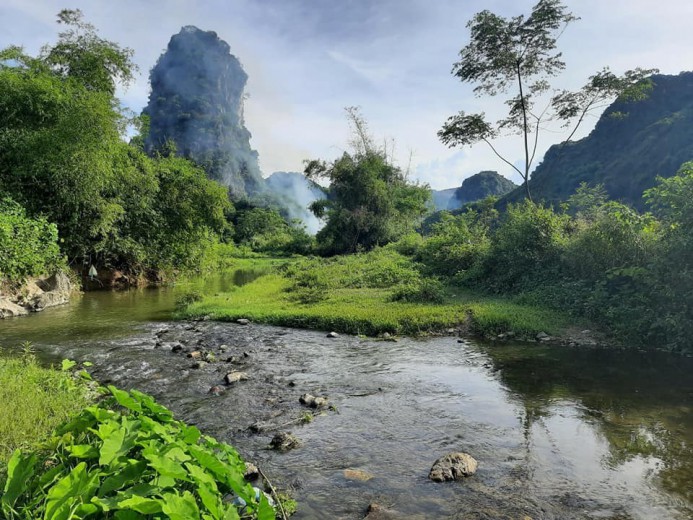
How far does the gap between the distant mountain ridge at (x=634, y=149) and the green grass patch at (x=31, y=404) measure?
173 ft

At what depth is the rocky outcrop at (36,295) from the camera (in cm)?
1628

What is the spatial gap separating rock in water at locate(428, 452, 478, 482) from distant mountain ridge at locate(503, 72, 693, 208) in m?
51.0

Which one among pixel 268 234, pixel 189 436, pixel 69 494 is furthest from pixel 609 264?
pixel 268 234

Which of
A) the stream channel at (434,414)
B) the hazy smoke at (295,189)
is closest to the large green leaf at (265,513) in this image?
the stream channel at (434,414)

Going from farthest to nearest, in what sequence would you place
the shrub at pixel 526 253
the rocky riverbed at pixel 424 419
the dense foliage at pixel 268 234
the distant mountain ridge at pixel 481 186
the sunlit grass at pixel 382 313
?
the distant mountain ridge at pixel 481 186, the dense foliage at pixel 268 234, the shrub at pixel 526 253, the sunlit grass at pixel 382 313, the rocky riverbed at pixel 424 419

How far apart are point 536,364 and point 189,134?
4922 inches

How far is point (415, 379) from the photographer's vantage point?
9.72 metres

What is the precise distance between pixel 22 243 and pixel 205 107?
11929 cm

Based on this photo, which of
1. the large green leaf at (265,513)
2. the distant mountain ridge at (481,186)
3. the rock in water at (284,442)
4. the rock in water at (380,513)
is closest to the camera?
the large green leaf at (265,513)

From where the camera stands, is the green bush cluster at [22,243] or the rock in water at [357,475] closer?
the rock in water at [357,475]

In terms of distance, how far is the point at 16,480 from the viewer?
2.74 m

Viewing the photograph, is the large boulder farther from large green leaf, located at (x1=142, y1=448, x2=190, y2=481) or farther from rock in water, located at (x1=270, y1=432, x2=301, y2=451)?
large green leaf, located at (x1=142, y1=448, x2=190, y2=481)

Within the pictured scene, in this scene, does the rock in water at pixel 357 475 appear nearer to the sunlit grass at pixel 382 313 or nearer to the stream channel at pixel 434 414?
the stream channel at pixel 434 414

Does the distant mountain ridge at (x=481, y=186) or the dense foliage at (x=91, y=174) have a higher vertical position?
the distant mountain ridge at (x=481, y=186)
